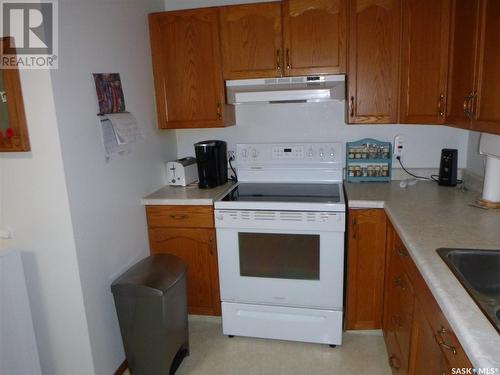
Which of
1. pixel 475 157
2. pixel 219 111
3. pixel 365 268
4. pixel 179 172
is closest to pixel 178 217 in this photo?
pixel 179 172

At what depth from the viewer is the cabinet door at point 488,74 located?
1413 millimetres

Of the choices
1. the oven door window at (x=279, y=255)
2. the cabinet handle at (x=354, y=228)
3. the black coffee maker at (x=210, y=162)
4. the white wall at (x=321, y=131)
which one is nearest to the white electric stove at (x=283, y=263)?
the oven door window at (x=279, y=255)

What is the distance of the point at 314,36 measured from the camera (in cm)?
228

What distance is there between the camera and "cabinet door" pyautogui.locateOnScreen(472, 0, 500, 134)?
1.41m

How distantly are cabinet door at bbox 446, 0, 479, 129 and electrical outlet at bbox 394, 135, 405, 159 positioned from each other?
1.68ft

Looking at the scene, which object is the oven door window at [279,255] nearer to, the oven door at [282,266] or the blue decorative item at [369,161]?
the oven door at [282,266]

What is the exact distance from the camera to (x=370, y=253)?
2160mm

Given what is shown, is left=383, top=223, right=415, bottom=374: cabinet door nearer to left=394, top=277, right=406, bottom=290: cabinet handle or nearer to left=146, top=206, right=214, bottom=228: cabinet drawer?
left=394, top=277, right=406, bottom=290: cabinet handle

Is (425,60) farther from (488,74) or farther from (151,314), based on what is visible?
(151,314)

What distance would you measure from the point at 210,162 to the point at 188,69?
0.65 metres

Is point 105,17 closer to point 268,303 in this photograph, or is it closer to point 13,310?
point 13,310

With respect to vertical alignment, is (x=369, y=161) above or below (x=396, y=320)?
above

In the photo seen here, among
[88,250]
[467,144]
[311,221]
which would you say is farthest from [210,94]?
[467,144]

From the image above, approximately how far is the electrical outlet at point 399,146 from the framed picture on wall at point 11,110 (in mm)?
2260
